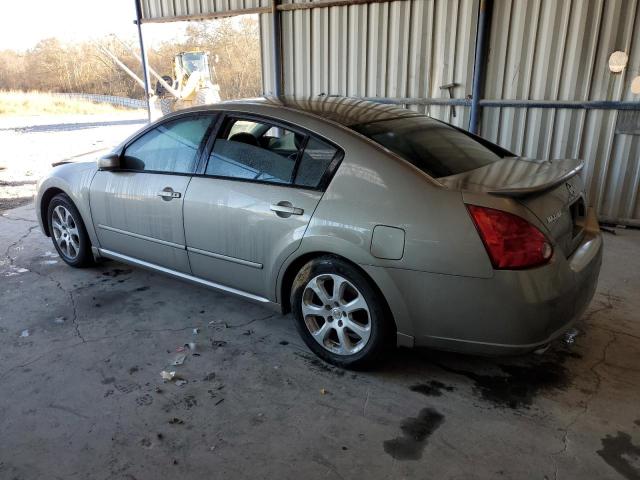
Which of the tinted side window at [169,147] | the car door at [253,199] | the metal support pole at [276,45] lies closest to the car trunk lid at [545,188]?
the car door at [253,199]

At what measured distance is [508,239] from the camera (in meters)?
2.35

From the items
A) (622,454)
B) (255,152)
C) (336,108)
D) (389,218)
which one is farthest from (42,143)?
(622,454)

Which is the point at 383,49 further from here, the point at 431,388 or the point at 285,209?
the point at 431,388

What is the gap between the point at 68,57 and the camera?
44.8m

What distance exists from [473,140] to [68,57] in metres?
50.1

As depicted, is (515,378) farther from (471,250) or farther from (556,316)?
(471,250)

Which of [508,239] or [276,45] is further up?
[276,45]

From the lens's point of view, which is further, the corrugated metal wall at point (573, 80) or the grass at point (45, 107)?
the grass at point (45, 107)

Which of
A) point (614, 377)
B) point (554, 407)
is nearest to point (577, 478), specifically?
point (554, 407)

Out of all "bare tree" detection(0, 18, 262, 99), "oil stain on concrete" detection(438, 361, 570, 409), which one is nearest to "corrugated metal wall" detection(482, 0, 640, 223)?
"oil stain on concrete" detection(438, 361, 570, 409)

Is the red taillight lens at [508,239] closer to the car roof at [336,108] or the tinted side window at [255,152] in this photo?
the car roof at [336,108]

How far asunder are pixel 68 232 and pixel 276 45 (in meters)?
4.56

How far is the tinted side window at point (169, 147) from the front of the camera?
11.4 ft

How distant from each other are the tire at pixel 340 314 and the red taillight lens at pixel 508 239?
650mm
